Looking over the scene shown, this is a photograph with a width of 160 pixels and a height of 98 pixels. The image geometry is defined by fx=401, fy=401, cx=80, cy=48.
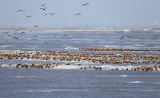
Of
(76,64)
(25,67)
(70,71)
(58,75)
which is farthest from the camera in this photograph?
(76,64)

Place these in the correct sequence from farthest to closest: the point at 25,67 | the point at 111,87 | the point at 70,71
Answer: the point at 25,67
the point at 70,71
the point at 111,87

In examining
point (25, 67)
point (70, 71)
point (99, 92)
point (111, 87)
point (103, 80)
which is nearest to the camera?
point (99, 92)

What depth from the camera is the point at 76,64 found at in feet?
219

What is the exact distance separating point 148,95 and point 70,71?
1905 cm

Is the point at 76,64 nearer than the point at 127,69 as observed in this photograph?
No

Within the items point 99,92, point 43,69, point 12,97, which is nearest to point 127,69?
point 43,69

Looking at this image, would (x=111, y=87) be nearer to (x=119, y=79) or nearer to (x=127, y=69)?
(x=119, y=79)

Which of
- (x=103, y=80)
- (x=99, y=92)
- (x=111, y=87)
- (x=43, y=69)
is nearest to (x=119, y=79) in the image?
(x=103, y=80)

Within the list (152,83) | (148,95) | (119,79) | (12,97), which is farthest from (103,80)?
(12,97)

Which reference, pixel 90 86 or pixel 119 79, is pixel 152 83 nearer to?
pixel 119 79

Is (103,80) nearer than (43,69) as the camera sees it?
Yes

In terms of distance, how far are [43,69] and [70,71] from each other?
4.73 metres

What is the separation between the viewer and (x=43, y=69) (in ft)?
199

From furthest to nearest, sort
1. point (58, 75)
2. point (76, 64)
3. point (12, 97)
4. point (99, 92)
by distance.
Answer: point (76, 64), point (58, 75), point (99, 92), point (12, 97)
